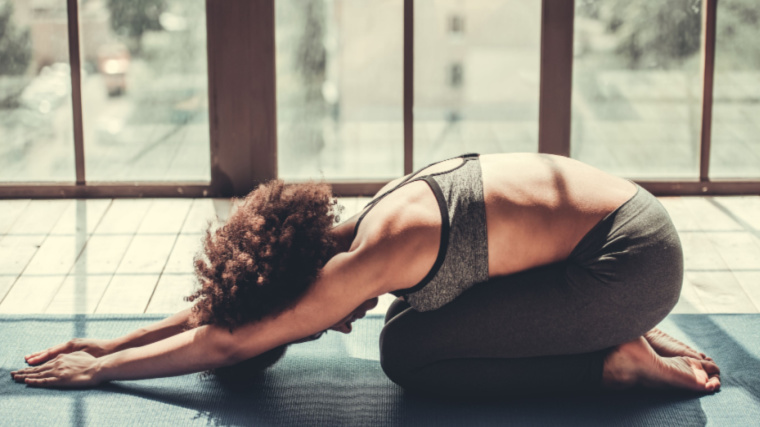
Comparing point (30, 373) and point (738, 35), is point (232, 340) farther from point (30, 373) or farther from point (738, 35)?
point (738, 35)

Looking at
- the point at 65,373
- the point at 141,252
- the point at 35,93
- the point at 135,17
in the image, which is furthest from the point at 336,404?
the point at 35,93

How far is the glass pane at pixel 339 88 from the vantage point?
385 centimetres

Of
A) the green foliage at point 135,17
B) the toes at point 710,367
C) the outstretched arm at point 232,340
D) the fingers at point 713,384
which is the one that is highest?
the green foliage at point 135,17

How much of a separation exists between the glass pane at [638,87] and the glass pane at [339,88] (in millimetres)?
805

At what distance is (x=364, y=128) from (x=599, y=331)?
7.48 feet

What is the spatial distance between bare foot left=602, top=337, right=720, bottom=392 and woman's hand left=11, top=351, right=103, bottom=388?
1.10m

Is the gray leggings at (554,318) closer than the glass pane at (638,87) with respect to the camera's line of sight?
Yes

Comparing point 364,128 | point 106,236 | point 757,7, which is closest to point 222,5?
point 364,128

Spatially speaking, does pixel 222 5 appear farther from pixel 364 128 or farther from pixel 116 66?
pixel 364 128

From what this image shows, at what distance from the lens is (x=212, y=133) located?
12.8 feet

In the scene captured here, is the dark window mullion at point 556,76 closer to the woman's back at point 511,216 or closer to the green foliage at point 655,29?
the green foliage at point 655,29

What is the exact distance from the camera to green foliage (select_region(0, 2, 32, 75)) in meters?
3.80

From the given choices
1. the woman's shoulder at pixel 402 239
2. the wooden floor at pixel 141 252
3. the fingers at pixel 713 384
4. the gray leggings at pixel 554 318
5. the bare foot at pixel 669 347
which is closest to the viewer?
the woman's shoulder at pixel 402 239

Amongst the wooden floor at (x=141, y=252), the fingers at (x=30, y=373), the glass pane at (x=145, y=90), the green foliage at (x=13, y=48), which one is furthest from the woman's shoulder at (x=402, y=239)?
the green foliage at (x=13, y=48)
